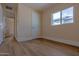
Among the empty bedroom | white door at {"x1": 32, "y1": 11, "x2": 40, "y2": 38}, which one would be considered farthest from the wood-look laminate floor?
white door at {"x1": 32, "y1": 11, "x2": 40, "y2": 38}

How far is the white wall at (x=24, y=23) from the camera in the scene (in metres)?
1.52

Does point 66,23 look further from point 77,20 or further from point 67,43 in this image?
point 67,43

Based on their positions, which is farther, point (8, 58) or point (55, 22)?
point (55, 22)

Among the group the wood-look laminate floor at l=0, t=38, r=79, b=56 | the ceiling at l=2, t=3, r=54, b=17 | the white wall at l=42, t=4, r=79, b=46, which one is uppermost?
the ceiling at l=2, t=3, r=54, b=17

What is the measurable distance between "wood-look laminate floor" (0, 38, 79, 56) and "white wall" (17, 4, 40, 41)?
0.09m

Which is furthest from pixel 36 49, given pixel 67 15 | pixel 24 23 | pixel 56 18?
pixel 67 15

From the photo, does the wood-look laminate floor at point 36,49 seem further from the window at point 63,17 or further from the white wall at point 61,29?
the window at point 63,17

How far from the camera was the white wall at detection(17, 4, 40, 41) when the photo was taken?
1.52 meters

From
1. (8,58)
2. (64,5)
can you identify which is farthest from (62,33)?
(8,58)

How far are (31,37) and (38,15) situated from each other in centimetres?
34

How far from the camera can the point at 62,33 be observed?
150 cm

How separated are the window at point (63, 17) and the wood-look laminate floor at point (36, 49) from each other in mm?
312

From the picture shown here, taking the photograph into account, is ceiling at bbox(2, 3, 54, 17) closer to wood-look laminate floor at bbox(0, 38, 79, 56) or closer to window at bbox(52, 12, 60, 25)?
window at bbox(52, 12, 60, 25)

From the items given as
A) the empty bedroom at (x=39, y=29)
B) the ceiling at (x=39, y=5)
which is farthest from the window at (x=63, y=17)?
the ceiling at (x=39, y=5)
